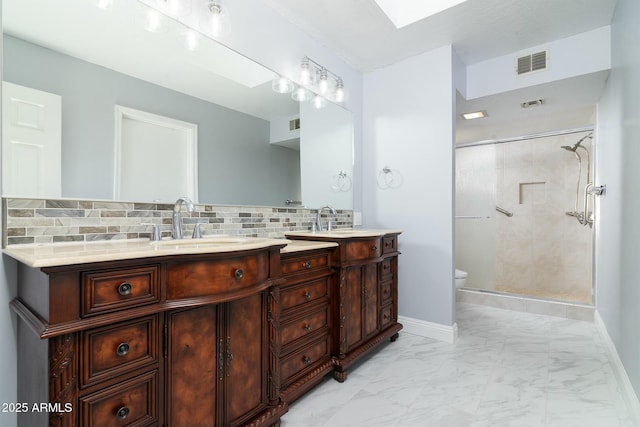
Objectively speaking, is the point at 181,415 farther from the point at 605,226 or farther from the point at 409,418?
the point at 605,226

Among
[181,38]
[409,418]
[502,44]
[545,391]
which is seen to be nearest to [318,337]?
[409,418]

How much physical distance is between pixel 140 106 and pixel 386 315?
6.54 ft

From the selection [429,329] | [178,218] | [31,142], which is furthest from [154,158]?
[429,329]

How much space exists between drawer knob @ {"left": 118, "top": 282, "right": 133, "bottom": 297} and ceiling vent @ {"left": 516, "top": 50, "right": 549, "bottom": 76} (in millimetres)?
3092

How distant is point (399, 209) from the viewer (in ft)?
8.69

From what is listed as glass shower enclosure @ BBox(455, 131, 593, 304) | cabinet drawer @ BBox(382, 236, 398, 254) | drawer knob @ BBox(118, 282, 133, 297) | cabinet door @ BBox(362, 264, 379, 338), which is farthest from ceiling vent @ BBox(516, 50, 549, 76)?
drawer knob @ BBox(118, 282, 133, 297)

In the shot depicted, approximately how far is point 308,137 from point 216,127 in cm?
75

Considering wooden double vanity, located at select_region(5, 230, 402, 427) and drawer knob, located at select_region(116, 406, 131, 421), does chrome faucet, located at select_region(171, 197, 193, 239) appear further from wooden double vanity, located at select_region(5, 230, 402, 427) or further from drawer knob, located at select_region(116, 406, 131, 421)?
drawer knob, located at select_region(116, 406, 131, 421)

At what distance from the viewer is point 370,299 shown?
2047mm

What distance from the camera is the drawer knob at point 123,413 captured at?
891 millimetres

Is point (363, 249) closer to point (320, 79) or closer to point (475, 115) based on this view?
point (320, 79)

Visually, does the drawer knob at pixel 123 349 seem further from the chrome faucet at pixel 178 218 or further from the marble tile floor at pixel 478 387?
the marble tile floor at pixel 478 387

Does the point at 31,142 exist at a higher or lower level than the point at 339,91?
lower

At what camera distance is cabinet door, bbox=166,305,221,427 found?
39.3 inches
